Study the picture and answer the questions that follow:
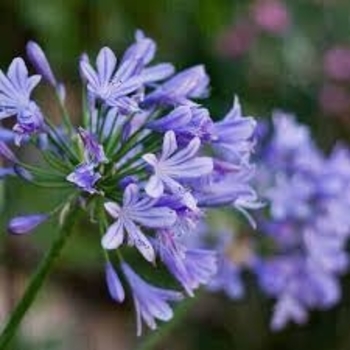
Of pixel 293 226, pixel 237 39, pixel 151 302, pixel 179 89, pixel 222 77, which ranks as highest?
pixel 179 89

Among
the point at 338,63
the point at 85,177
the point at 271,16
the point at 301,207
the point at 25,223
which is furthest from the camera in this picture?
the point at 338,63

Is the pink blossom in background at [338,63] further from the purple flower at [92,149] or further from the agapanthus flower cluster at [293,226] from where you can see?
the purple flower at [92,149]

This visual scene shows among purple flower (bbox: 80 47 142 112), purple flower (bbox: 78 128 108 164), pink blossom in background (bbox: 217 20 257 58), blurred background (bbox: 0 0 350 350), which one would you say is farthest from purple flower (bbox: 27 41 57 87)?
pink blossom in background (bbox: 217 20 257 58)

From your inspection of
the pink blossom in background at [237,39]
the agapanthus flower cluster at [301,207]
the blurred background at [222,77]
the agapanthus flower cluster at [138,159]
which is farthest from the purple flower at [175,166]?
the pink blossom in background at [237,39]

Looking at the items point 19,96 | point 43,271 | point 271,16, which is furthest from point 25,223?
point 271,16

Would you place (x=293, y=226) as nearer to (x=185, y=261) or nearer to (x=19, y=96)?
(x=185, y=261)

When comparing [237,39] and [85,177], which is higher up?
[85,177]
